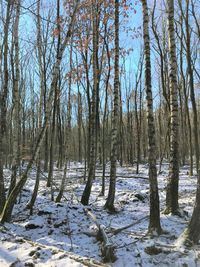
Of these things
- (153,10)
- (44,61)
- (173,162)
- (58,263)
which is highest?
(153,10)

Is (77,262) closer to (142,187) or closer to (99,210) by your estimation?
(99,210)

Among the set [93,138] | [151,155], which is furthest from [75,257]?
[93,138]

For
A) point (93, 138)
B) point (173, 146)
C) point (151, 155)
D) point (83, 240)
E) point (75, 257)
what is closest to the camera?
point (75, 257)

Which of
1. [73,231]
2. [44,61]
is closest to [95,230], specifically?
[73,231]

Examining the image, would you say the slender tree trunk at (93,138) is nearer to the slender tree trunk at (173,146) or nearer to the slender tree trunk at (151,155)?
the slender tree trunk at (173,146)

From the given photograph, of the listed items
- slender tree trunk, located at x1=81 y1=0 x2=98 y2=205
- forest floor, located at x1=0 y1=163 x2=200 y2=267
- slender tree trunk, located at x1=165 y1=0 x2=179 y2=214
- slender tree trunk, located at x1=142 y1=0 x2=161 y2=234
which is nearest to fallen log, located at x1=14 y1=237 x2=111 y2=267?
forest floor, located at x1=0 y1=163 x2=200 y2=267

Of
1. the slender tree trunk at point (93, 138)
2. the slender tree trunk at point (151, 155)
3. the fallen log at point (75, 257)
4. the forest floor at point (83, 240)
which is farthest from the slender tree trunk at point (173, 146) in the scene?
the fallen log at point (75, 257)

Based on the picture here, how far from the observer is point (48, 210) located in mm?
8336

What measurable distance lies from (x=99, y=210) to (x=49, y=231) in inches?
100

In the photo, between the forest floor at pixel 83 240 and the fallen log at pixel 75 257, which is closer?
the fallen log at pixel 75 257

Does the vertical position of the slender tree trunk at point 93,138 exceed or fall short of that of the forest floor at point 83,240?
it exceeds it

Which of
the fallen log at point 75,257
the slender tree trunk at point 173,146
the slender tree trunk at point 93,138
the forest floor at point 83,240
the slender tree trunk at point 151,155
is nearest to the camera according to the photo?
the fallen log at point 75,257

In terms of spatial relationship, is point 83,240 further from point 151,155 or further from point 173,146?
point 173,146

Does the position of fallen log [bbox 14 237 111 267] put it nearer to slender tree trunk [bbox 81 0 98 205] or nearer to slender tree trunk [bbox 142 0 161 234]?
slender tree trunk [bbox 142 0 161 234]
